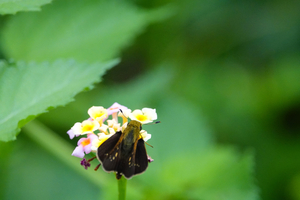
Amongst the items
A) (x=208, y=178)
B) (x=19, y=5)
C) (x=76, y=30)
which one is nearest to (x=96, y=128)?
(x=19, y=5)

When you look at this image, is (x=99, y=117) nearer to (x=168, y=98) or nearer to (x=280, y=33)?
(x=168, y=98)

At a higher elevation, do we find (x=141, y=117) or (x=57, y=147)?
(x=57, y=147)

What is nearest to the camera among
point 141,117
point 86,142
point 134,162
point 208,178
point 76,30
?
point 134,162

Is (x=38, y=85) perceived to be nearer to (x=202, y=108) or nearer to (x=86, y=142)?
(x=86, y=142)

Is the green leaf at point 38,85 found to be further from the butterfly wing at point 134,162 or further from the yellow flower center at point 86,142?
the butterfly wing at point 134,162

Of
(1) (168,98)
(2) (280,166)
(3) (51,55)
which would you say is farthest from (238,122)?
(3) (51,55)
